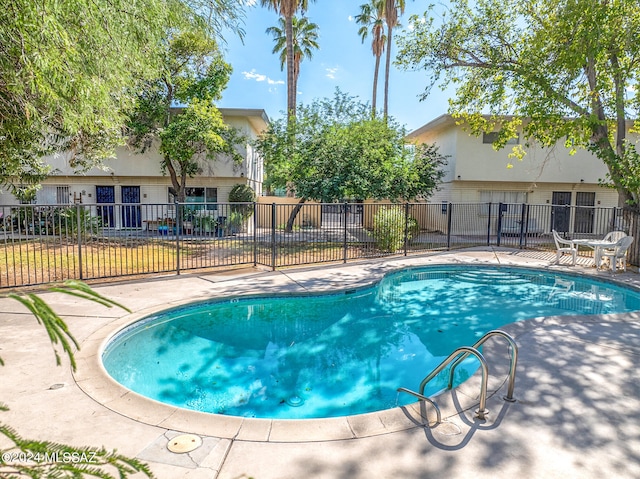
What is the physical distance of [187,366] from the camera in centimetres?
521

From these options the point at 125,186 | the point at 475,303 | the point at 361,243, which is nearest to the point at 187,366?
the point at 475,303

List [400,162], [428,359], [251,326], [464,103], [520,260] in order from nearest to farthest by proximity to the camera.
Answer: [428,359], [251,326], [520,260], [464,103], [400,162]

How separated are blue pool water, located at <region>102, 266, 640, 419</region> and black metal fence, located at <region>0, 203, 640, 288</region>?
2.54 metres

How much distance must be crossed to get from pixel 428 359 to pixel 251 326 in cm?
294

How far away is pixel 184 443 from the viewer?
2.89 meters

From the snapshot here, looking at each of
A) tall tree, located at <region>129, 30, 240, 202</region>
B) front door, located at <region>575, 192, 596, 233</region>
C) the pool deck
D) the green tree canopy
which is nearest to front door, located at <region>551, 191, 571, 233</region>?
front door, located at <region>575, 192, 596, 233</region>

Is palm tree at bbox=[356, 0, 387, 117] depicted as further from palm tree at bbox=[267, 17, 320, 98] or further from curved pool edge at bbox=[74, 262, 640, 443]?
curved pool edge at bbox=[74, 262, 640, 443]

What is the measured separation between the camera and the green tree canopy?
1404 centimetres

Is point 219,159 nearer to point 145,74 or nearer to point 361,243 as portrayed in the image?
point 361,243

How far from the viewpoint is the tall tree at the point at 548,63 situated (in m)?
9.60

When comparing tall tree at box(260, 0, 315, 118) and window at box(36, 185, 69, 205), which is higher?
tall tree at box(260, 0, 315, 118)

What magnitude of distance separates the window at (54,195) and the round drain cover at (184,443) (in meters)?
18.9

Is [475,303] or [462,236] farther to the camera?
[462,236]

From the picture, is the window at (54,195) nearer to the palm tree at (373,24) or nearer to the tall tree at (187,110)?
the tall tree at (187,110)
